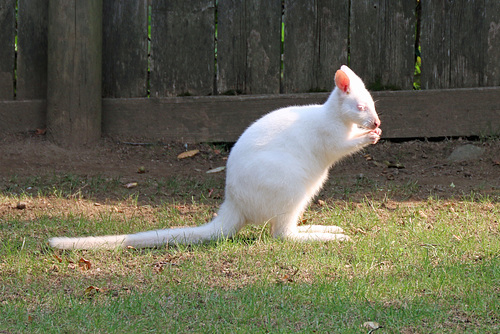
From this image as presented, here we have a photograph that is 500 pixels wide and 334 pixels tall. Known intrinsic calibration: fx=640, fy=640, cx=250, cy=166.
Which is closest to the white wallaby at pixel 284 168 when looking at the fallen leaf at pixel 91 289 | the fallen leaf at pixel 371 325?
the fallen leaf at pixel 91 289

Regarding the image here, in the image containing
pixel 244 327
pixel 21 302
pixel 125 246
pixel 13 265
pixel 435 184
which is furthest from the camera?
pixel 435 184

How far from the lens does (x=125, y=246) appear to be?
384cm

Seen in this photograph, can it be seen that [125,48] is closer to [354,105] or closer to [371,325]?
[354,105]

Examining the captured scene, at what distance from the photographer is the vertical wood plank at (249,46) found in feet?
19.9

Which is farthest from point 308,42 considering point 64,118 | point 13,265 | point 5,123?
point 13,265

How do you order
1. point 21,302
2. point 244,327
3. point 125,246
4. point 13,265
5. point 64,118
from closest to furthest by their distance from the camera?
1. point 244,327
2. point 21,302
3. point 13,265
4. point 125,246
5. point 64,118

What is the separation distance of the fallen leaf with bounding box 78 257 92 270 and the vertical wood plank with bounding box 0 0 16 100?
3.09 metres

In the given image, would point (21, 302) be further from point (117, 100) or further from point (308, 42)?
point (308, 42)

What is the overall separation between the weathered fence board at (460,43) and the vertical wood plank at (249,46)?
1398 millimetres

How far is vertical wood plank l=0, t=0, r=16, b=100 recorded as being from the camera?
20.0ft

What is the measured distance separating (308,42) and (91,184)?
7.91 feet

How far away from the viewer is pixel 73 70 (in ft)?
19.0

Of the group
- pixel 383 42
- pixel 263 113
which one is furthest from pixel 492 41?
pixel 263 113

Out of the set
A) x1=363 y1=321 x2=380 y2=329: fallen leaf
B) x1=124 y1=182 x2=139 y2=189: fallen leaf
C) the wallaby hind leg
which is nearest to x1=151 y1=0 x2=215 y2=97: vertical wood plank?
x1=124 y1=182 x2=139 y2=189: fallen leaf
